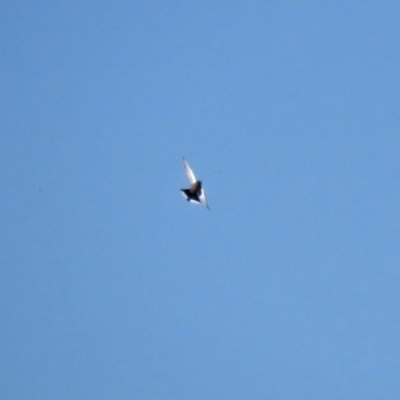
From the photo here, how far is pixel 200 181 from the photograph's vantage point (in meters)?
27.0
